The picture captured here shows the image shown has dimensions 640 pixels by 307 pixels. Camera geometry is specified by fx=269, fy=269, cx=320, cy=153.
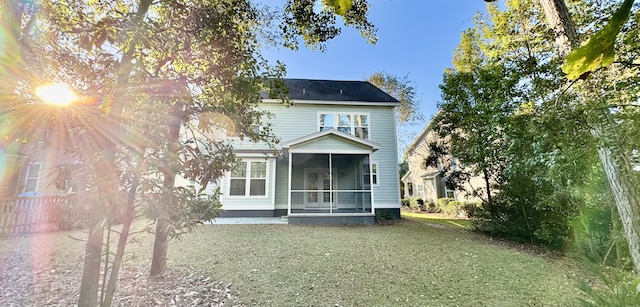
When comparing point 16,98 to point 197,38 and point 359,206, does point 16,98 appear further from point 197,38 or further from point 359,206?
point 359,206

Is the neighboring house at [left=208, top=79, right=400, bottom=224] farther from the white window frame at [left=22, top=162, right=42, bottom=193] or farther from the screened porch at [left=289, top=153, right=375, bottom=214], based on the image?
the white window frame at [left=22, top=162, right=42, bottom=193]

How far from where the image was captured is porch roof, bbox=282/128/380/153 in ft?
34.7

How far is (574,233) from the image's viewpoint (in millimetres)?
6480

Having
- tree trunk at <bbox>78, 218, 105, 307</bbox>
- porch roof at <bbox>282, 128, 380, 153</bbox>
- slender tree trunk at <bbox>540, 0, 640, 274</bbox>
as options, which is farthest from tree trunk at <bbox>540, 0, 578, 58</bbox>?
porch roof at <bbox>282, 128, 380, 153</bbox>

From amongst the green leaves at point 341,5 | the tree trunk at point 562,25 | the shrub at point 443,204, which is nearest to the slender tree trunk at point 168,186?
the green leaves at point 341,5

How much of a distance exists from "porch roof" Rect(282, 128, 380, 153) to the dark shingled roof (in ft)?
9.58

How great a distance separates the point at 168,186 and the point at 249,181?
9171 millimetres

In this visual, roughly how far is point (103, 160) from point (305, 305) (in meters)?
2.94

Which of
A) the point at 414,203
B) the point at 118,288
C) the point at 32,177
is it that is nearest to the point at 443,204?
the point at 414,203

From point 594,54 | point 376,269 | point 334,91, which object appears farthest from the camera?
point 334,91

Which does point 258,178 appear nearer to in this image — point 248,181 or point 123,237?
point 248,181

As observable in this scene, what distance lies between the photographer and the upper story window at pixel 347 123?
507 inches

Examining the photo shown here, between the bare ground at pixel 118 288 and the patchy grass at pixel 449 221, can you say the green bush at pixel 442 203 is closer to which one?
the patchy grass at pixel 449 221

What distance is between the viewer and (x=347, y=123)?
12953 millimetres
